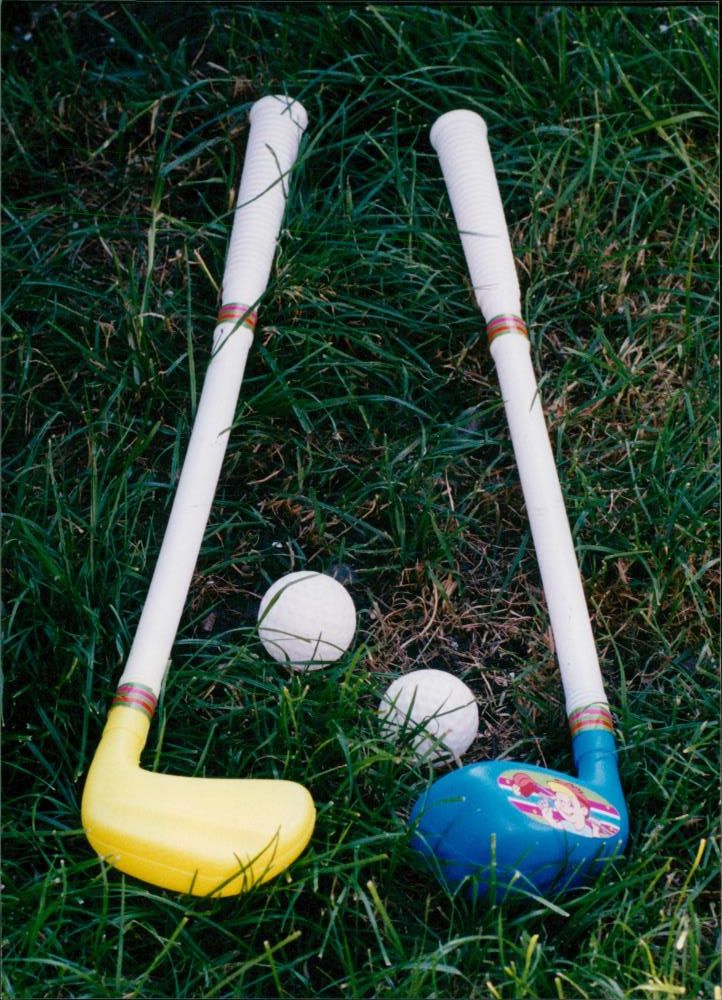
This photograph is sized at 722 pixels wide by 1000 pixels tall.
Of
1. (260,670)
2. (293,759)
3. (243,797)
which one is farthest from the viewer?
(260,670)

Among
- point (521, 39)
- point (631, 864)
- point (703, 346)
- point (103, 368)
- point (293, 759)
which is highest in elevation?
point (521, 39)

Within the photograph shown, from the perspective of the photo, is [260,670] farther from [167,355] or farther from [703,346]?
[703,346]

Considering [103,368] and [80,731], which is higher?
[103,368]

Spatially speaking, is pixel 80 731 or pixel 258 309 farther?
pixel 258 309

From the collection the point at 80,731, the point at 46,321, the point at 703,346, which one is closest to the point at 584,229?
the point at 703,346

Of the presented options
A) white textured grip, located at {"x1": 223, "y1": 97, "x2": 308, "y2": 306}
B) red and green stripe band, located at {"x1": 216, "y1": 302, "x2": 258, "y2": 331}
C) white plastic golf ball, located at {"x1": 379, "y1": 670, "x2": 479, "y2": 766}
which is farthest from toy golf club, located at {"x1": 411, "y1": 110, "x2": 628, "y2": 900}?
red and green stripe band, located at {"x1": 216, "y1": 302, "x2": 258, "y2": 331}

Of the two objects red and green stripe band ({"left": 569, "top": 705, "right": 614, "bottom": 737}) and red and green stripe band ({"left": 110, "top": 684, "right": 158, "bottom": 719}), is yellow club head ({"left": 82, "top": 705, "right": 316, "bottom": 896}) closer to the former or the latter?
red and green stripe band ({"left": 110, "top": 684, "right": 158, "bottom": 719})

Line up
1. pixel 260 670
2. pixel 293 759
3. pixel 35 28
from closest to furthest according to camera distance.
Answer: pixel 293 759 → pixel 260 670 → pixel 35 28

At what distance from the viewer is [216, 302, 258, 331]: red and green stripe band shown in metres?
2.33

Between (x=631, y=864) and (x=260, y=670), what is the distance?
73cm

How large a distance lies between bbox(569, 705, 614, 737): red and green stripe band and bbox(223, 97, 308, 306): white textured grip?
3.46 feet

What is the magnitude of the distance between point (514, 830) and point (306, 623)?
0.55 metres

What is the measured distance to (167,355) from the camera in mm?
2469

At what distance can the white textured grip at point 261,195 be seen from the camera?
238 centimetres
